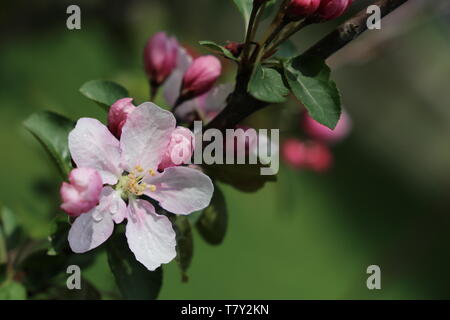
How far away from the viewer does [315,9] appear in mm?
638

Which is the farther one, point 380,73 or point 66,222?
point 380,73

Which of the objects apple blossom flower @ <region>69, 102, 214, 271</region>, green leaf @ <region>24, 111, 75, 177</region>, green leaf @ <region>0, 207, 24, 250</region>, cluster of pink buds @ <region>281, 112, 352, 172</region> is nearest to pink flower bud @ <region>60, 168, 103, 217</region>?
apple blossom flower @ <region>69, 102, 214, 271</region>

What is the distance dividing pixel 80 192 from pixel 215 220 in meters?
0.26

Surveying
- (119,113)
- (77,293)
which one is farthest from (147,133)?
(77,293)

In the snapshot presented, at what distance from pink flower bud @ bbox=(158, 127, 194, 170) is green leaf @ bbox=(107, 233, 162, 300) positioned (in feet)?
0.40

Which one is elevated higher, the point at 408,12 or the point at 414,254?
the point at 408,12

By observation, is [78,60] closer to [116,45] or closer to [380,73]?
[116,45]

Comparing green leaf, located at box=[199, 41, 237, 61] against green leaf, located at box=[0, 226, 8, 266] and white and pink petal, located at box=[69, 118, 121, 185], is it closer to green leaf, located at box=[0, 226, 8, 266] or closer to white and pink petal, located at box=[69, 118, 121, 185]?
white and pink petal, located at box=[69, 118, 121, 185]

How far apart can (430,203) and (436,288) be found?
58 centimetres

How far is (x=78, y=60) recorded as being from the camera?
2.94 m

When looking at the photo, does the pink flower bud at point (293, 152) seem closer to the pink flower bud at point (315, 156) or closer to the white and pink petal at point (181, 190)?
the pink flower bud at point (315, 156)

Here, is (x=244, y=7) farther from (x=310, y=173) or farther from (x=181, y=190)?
(x=310, y=173)

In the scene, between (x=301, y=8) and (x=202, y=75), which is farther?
(x=202, y=75)
